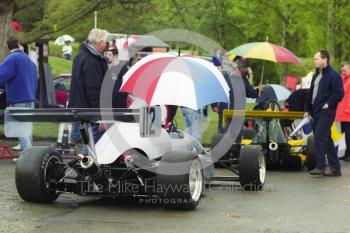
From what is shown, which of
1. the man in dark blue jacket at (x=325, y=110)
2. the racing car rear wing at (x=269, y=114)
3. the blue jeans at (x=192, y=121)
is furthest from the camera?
the blue jeans at (x=192, y=121)

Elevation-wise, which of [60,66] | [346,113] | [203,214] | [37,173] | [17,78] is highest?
[60,66]

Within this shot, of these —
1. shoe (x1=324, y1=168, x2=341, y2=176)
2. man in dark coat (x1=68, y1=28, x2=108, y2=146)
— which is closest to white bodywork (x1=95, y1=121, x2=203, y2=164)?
man in dark coat (x1=68, y1=28, x2=108, y2=146)

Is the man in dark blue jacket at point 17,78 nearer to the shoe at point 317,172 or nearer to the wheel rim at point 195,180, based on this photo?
the wheel rim at point 195,180

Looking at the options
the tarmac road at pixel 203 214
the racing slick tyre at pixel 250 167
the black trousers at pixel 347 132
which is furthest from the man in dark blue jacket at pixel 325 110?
the black trousers at pixel 347 132

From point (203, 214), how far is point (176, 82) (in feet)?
7.59

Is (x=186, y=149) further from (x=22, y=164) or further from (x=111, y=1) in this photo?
(x=111, y=1)

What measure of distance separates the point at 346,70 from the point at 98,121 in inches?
333

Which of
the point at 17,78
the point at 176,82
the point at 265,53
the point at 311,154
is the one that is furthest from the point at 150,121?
the point at 265,53

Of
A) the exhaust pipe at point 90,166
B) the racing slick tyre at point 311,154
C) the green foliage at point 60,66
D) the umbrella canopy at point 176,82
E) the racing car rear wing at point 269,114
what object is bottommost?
the racing slick tyre at point 311,154

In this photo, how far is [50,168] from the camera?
827cm

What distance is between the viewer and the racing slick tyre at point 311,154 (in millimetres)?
12328

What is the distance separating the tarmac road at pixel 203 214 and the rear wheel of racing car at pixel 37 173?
0.43 feet

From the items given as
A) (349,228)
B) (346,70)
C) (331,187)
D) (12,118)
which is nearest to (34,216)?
(12,118)

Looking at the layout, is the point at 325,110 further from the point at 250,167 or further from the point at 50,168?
the point at 50,168
